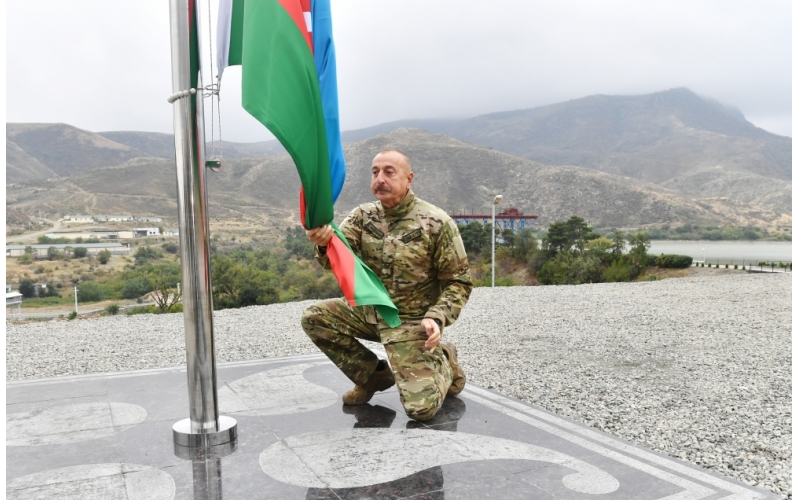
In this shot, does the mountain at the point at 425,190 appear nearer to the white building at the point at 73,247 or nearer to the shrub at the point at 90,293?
the white building at the point at 73,247

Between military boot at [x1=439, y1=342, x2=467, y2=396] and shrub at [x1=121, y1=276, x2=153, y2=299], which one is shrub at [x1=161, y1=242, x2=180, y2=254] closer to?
shrub at [x1=121, y1=276, x2=153, y2=299]

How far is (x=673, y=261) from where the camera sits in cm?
2775

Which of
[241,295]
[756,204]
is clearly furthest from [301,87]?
[756,204]

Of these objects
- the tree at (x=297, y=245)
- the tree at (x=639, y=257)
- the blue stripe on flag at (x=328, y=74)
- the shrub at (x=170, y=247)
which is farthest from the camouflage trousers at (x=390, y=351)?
the shrub at (x=170, y=247)

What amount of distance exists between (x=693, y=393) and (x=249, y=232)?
3728 centimetres

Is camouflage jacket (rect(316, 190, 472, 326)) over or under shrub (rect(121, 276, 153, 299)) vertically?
over

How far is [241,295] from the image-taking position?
769 inches

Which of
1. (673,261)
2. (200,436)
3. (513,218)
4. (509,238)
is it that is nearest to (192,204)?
(200,436)

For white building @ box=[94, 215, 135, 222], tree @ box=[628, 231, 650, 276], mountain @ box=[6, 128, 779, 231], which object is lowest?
tree @ box=[628, 231, 650, 276]

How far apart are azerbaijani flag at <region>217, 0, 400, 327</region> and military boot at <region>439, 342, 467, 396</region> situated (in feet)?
2.72

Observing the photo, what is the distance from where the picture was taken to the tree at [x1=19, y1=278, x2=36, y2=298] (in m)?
32.1

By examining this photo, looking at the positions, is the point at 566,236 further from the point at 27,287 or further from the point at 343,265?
the point at 343,265

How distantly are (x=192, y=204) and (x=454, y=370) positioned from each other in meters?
2.01

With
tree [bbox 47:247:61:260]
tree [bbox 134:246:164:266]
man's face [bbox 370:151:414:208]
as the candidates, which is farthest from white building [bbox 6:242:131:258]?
man's face [bbox 370:151:414:208]
